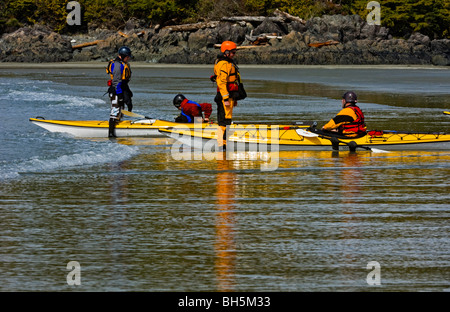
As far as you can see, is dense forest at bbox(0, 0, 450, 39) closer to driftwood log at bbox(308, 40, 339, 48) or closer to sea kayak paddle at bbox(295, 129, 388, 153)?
driftwood log at bbox(308, 40, 339, 48)

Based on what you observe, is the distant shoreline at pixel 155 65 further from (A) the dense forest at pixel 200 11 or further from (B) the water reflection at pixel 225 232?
(B) the water reflection at pixel 225 232

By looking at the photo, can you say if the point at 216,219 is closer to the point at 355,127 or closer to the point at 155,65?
the point at 355,127

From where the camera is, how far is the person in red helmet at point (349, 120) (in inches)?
458

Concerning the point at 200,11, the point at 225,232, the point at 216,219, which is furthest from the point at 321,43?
the point at 225,232

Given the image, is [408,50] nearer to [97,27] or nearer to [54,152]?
[97,27]

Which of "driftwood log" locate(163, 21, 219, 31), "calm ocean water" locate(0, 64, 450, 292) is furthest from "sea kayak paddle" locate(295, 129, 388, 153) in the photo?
"driftwood log" locate(163, 21, 219, 31)

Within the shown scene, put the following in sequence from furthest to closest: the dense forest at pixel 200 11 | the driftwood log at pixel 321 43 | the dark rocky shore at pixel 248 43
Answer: the dense forest at pixel 200 11, the driftwood log at pixel 321 43, the dark rocky shore at pixel 248 43

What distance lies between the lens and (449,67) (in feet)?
169

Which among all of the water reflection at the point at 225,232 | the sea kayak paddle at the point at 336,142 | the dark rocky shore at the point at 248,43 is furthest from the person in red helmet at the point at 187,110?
the dark rocky shore at the point at 248,43

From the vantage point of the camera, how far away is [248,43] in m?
59.3

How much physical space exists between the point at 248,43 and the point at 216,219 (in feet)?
174

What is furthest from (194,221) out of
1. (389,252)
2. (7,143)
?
(7,143)

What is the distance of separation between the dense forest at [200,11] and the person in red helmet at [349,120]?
1984 inches
